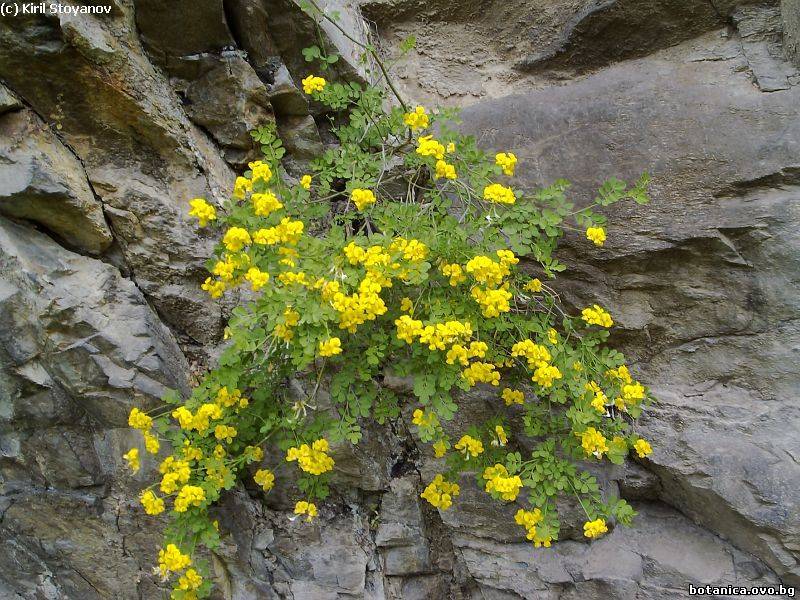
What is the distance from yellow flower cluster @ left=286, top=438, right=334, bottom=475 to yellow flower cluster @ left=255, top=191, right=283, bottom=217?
3.09ft

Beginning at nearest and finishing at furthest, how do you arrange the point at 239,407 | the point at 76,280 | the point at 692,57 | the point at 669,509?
the point at 239,407 → the point at 76,280 → the point at 669,509 → the point at 692,57

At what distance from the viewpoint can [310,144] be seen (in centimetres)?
329

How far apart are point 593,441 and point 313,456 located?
3.75ft

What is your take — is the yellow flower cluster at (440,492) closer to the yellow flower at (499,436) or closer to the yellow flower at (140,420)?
the yellow flower at (499,436)

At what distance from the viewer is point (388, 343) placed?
8.18 feet

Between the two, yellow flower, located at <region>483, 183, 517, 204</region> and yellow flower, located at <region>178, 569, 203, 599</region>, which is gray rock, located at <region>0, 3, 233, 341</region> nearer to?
yellow flower, located at <region>178, 569, 203, 599</region>

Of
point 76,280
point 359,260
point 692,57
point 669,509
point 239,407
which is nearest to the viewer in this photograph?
point 359,260

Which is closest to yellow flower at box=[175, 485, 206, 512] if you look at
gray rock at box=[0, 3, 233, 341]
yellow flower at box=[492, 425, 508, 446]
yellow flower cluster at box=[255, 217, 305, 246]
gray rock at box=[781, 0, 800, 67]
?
gray rock at box=[0, 3, 233, 341]

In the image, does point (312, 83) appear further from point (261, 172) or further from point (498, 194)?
point (498, 194)

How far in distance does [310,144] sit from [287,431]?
1.65 meters

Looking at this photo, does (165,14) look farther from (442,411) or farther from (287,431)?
(442,411)

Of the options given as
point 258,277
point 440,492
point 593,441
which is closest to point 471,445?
point 440,492

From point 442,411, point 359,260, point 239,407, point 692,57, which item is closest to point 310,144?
point 359,260

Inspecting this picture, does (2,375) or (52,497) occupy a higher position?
(2,375)
